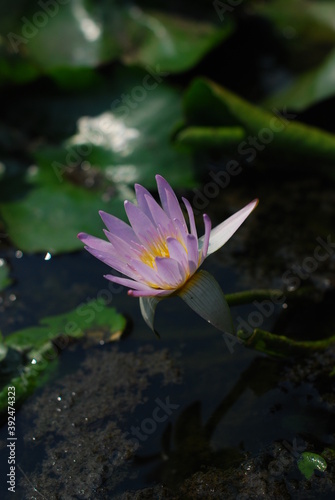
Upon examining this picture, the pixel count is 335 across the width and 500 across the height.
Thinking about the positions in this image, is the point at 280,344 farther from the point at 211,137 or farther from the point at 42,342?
the point at 211,137

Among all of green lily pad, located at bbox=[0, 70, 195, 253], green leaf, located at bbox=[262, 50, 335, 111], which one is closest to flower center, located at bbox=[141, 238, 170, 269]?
green lily pad, located at bbox=[0, 70, 195, 253]

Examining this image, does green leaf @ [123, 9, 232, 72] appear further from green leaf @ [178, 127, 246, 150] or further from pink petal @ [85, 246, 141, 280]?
pink petal @ [85, 246, 141, 280]

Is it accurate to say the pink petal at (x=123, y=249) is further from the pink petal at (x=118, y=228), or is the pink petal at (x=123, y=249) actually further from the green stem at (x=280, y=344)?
the green stem at (x=280, y=344)

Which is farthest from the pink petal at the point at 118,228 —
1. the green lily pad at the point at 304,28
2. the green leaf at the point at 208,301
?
the green lily pad at the point at 304,28

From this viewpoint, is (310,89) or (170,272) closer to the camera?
(170,272)

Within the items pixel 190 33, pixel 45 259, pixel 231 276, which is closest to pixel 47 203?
pixel 45 259

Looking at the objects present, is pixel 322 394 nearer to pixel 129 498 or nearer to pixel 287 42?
pixel 129 498

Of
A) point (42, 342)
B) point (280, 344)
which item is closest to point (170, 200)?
point (280, 344)
